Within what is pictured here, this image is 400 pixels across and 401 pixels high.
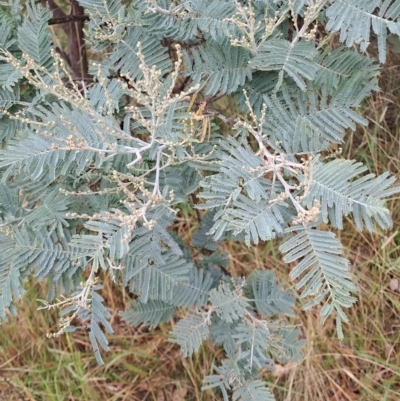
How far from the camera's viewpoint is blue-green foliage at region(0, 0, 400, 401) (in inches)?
28.0

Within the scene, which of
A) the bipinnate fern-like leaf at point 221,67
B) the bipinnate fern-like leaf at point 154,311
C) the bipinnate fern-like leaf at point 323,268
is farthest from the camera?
the bipinnate fern-like leaf at point 154,311

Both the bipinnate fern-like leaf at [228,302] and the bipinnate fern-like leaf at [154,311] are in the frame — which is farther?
the bipinnate fern-like leaf at [154,311]

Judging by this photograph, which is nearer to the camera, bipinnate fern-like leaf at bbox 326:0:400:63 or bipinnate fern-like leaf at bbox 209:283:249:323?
bipinnate fern-like leaf at bbox 326:0:400:63

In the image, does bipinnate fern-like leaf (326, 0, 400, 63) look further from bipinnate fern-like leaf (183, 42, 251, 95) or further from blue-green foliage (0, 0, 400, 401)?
bipinnate fern-like leaf (183, 42, 251, 95)

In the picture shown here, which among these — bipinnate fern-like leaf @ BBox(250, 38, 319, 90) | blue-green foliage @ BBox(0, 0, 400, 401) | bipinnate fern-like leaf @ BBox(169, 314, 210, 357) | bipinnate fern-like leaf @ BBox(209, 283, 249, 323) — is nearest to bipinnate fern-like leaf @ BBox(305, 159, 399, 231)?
blue-green foliage @ BBox(0, 0, 400, 401)

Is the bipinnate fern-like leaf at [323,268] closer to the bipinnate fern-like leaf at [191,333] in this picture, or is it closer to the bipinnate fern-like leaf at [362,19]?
the bipinnate fern-like leaf at [362,19]

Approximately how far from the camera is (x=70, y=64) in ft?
4.70

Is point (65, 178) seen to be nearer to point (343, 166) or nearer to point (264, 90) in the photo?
point (264, 90)

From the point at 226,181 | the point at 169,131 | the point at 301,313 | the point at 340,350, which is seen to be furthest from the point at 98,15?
the point at 340,350

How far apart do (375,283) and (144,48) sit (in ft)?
3.70

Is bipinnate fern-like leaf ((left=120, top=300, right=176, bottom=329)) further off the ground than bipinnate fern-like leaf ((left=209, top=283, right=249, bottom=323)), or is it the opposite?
bipinnate fern-like leaf ((left=209, top=283, right=249, bottom=323))

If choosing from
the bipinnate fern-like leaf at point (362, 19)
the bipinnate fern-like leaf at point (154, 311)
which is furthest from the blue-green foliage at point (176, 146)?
the bipinnate fern-like leaf at point (154, 311)

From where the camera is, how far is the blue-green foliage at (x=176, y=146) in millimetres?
711

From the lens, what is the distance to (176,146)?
2.50 feet
